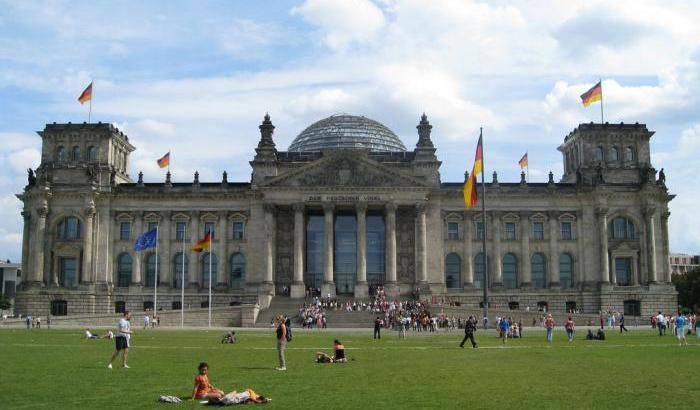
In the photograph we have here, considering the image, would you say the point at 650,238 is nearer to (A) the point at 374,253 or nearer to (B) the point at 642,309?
(B) the point at 642,309

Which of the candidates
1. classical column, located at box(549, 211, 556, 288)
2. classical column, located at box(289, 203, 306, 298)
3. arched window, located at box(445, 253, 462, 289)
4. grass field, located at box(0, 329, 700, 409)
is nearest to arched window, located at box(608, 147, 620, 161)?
classical column, located at box(549, 211, 556, 288)

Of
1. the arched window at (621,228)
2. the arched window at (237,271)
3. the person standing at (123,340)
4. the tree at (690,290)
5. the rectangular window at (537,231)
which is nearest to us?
the person standing at (123,340)

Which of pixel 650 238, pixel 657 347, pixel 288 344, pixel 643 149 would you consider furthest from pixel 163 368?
pixel 643 149

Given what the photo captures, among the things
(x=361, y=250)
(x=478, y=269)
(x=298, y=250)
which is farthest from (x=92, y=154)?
(x=478, y=269)

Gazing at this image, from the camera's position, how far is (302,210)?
301ft

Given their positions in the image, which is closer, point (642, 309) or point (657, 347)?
point (657, 347)

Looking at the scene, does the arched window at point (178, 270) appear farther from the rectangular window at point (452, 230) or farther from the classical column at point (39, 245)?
the rectangular window at point (452, 230)

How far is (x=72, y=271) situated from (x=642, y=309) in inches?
2638

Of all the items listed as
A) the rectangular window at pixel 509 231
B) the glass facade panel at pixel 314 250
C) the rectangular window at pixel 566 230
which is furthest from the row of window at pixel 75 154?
the rectangular window at pixel 566 230

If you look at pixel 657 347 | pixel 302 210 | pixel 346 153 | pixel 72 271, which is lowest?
pixel 657 347

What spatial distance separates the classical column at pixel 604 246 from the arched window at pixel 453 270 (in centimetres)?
1656

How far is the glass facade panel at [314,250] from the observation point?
315ft

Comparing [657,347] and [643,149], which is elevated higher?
[643,149]

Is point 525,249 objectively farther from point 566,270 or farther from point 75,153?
point 75,153
